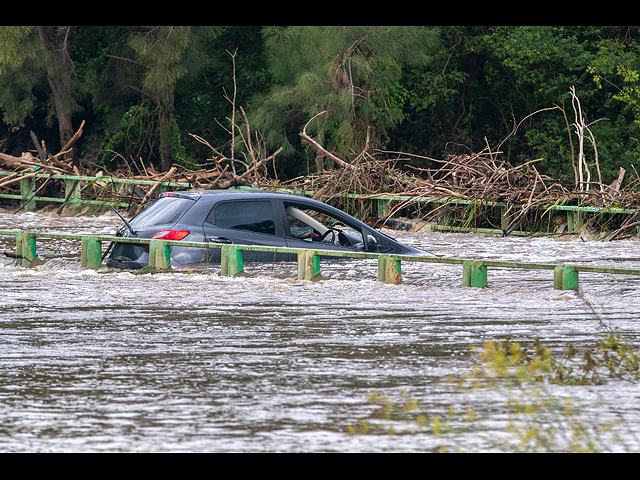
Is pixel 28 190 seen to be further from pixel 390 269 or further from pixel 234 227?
pixel 390 269

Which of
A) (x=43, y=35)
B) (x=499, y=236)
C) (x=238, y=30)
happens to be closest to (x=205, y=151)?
(x=238, y=30)

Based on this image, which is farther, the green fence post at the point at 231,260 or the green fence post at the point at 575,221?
the green fence post at the point at 575,221

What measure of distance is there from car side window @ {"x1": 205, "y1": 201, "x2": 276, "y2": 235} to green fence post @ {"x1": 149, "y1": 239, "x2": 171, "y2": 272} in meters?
0.77

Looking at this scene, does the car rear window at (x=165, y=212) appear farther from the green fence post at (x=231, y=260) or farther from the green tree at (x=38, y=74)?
the green tree at (x=38, y=74)

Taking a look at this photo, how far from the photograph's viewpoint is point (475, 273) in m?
10.9

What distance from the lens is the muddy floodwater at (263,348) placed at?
17.6 ft

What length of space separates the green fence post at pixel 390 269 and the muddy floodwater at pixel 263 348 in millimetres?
170

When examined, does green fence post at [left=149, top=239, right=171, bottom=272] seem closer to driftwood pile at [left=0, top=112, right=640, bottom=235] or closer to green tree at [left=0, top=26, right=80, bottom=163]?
driftwood pile at [left=0, top=112, right=640, bottom=235]

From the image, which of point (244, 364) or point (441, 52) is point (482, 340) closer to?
point (244, 364)

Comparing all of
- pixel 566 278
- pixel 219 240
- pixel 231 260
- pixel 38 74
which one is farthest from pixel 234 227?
pixel 38 74

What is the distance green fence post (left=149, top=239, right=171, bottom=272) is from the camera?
37.4 feet

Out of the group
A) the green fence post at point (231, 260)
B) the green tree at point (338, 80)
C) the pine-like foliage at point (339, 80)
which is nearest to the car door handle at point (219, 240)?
the green fence post at point (231, 260)

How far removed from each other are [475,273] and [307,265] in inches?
73.7

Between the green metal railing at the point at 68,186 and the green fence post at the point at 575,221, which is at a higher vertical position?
the green metal railing at the point at 68,186
